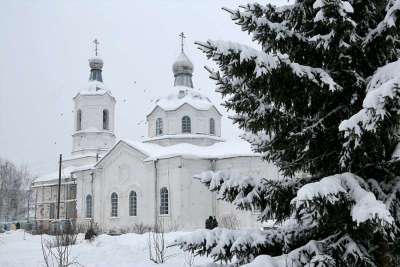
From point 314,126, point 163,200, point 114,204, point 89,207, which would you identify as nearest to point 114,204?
point 114,204

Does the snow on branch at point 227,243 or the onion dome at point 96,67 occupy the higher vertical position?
the onion dome at point 96,67

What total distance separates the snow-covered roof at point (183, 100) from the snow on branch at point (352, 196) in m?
26.3

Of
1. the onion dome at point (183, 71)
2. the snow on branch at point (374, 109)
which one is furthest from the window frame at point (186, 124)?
the snow on branch at point (374, 109)

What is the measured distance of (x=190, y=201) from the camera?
2592 cm

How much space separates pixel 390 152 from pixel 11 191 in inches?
2473

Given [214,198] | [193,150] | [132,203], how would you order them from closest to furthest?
[214,198]
[193,150]
[132,203]

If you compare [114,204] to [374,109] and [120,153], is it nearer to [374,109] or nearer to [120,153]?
[120,153]

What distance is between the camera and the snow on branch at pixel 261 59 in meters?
3.84

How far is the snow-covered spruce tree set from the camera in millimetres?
3797

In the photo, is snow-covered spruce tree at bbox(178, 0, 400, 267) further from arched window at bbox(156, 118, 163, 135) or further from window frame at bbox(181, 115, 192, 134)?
arched window at bbox(156, 118, 163, 135)

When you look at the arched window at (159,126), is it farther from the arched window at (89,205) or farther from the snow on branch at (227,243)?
the snow on branch at (227,243)

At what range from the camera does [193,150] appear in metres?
27.7

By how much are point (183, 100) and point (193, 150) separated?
164 inches

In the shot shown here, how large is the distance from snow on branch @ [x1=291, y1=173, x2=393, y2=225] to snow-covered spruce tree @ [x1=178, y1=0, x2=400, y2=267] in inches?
0.5
